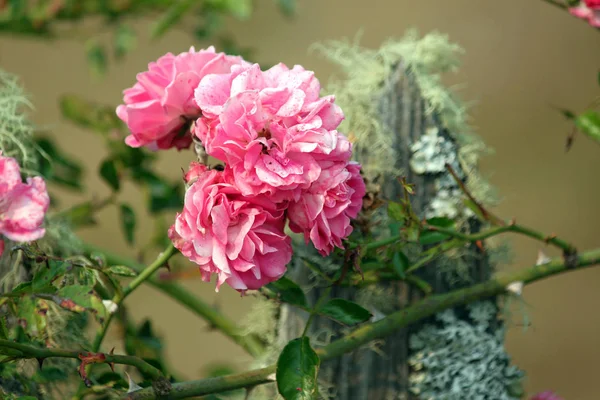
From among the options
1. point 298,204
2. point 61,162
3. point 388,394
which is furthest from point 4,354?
point 61,162

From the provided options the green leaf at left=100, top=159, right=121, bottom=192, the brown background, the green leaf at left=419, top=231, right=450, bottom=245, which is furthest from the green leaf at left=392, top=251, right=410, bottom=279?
the brown background

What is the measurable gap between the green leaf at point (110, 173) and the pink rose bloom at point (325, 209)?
18.6 inches

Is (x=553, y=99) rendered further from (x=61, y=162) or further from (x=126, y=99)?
(x=126, y=99)

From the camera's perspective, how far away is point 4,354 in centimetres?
56

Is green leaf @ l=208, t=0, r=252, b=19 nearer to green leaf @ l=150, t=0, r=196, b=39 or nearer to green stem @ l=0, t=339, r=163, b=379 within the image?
green leaf @ l=150, t=0, r=196, b=39

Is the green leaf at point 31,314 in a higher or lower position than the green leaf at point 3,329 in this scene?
higher

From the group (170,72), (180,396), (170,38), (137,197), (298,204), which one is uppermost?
(170,38)

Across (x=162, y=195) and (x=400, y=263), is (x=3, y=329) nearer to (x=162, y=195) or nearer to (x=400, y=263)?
(x=400, y=263)

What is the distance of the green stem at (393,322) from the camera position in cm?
63

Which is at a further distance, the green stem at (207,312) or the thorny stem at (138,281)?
the green stem at (207,312)

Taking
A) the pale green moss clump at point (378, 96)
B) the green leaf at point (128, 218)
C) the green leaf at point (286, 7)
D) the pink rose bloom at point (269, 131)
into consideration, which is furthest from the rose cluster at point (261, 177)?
the green leaf at point (286, 7)

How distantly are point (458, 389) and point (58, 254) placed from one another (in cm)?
44

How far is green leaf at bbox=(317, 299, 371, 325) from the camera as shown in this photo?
2.08 ft

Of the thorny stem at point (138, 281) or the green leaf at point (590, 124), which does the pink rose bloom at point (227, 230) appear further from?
the green leaf at point (590, 124)
